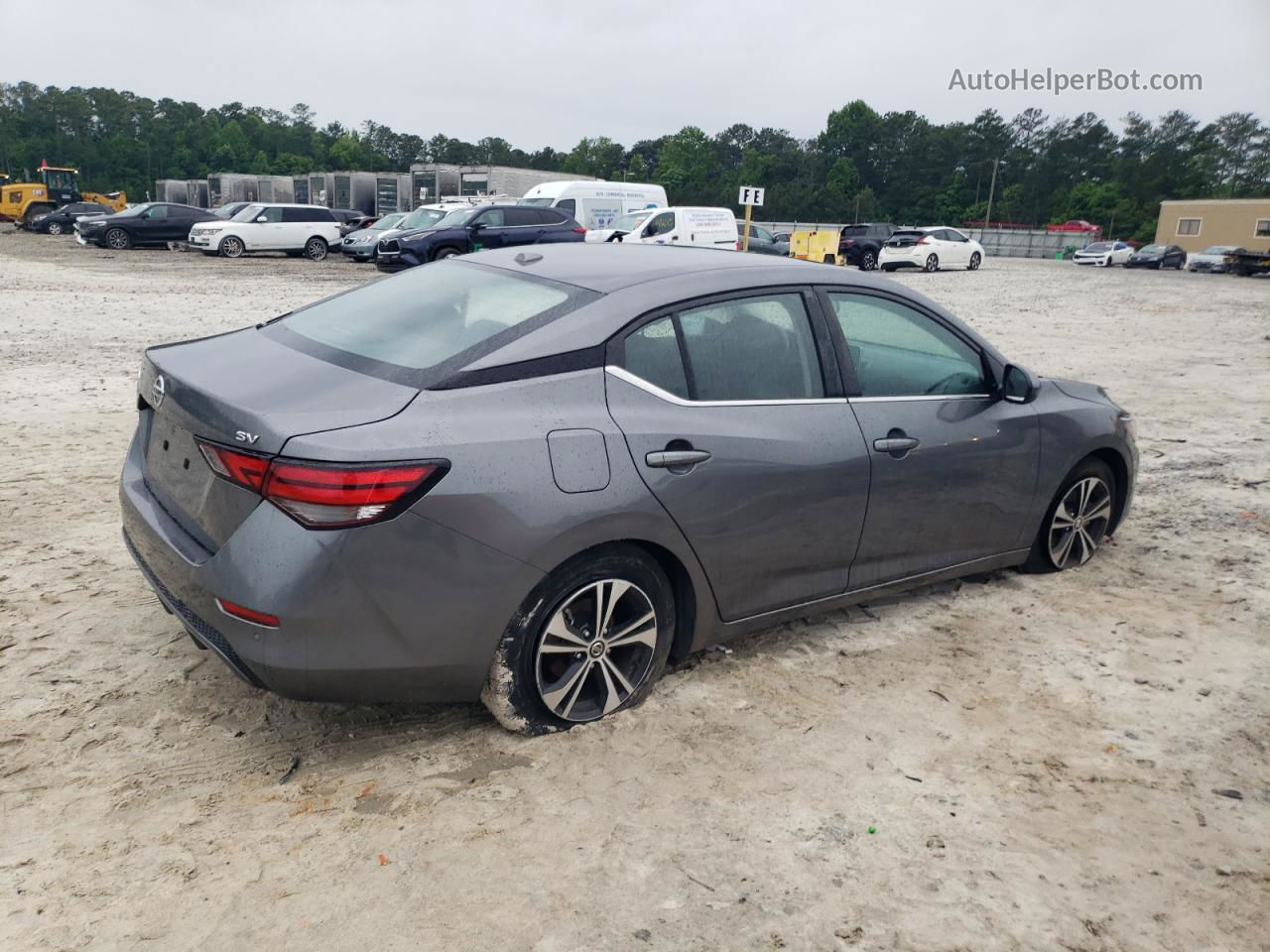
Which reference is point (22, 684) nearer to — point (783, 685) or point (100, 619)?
point (100, 619)

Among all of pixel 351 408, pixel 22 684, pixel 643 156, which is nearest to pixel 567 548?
pixel 351 408

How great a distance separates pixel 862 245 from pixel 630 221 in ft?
33.3

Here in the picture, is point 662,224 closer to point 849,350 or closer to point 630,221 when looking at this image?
point 630,221

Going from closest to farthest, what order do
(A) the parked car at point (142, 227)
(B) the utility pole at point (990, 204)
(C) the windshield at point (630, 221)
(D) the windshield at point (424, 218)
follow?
(D) the windshield at point (424, 218) → (C) the windshield at point (630, 221) → (A) the parked car at point (142, 227) → (B) the utility pole at point (990, 204)

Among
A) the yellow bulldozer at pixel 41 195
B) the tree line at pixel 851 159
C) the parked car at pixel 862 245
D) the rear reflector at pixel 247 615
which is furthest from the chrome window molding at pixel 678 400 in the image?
the tree line at pixel 851 159

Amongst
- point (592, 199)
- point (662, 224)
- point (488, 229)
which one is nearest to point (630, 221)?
point (662, 224)

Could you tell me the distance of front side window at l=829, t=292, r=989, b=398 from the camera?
4.04 m

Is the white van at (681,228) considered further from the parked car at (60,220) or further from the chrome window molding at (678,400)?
the parked car at (60,220)

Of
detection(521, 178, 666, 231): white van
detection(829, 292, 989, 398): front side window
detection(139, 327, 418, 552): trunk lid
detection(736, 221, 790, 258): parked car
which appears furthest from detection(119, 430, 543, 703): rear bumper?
detection(736, 221, 790, 258): parked car

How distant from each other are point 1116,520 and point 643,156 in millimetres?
156887

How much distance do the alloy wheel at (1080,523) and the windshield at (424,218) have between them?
71.5 feet

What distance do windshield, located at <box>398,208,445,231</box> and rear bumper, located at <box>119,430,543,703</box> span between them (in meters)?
23.1

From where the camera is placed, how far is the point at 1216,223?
235 feet

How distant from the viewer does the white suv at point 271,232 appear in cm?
2888
